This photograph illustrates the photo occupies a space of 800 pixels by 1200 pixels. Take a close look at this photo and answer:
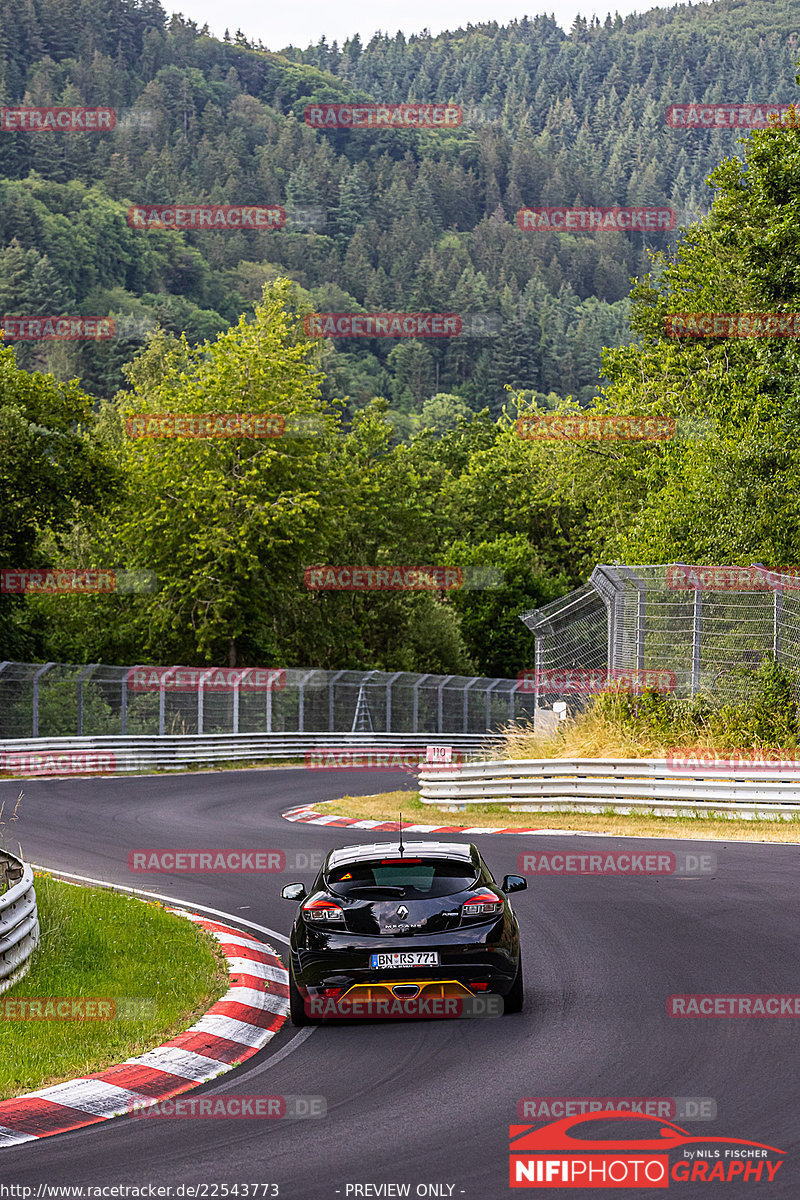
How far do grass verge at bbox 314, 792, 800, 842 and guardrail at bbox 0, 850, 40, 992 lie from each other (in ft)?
32.7

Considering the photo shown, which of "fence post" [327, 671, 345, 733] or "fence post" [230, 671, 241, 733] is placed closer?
"fence post" [230, 671, 241, 733]

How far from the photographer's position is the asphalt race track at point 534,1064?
19.8ft

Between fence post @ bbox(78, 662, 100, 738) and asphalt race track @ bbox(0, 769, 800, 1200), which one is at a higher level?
asphalt race track @ bbox(0, 769, 800, 1200)

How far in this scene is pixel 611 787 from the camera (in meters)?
20.8

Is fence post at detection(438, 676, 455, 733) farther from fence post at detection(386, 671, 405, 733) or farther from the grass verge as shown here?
the grass verge

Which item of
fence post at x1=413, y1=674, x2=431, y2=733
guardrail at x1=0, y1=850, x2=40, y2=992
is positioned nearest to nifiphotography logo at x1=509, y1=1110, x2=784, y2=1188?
guardrail at x1=0, y1=850, x2=40, y2=992

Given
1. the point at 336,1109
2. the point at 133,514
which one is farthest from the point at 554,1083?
the point at 133,514

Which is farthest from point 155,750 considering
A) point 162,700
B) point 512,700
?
point 512,700

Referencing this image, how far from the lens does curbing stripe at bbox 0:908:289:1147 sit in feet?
22.7

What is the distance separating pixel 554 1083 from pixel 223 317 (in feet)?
620

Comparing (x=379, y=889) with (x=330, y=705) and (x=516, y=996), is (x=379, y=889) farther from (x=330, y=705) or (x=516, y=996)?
(x=330, y=705)

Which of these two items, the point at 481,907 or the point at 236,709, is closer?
the point at 481,907

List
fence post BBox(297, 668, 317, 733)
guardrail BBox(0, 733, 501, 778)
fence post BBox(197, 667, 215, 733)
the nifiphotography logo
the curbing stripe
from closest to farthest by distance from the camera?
the nifiphotography logo, the curbing stripe, guardrail BBox(0, 733, 501, 778), fence post BBox(197, 667, 215, 733), fence post BBox(297, 668, 317, 733)

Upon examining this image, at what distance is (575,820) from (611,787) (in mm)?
733
